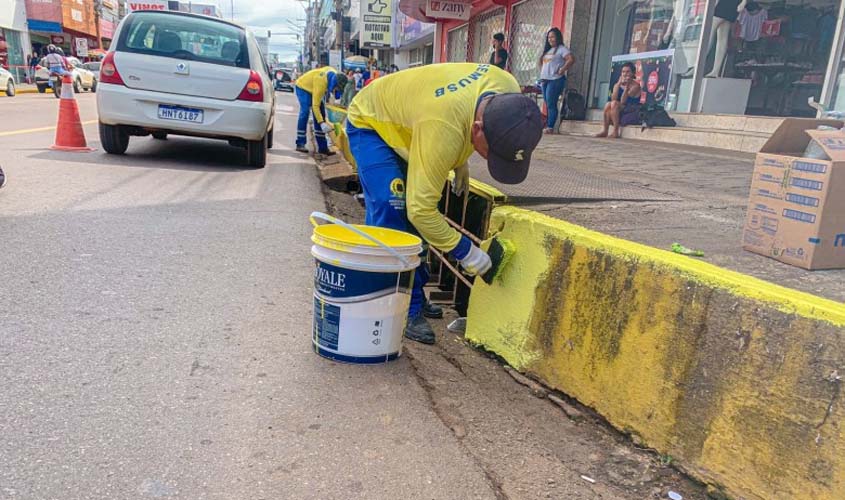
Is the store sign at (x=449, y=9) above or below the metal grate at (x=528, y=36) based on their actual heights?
above

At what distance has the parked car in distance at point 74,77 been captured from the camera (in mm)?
22000

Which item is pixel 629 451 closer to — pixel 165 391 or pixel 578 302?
pixel 578 302

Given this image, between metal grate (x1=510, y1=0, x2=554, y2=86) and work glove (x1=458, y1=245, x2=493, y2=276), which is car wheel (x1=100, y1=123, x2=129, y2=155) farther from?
metal grate (x1=510, y1=0, x2=554, y2=86)

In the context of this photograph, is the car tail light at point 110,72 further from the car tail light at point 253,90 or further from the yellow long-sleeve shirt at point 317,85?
the yellow long-sleeve shirt at point 317,85

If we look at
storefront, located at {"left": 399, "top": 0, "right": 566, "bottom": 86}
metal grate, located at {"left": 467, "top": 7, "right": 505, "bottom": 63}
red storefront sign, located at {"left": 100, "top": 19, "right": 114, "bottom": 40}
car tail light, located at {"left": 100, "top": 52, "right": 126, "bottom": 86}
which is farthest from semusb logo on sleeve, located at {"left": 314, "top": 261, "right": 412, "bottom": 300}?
red storefront sign, located at {"left": 100, "top": 19, "right": 114, "bottom": 40}

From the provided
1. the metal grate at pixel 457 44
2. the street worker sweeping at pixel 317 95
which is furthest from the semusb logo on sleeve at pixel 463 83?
the metal grate at pixel 457 44

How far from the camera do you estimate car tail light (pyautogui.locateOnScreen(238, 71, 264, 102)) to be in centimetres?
663

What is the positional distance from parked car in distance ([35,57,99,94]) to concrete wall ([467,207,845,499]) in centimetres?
2233

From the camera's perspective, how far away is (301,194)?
611 centimetres

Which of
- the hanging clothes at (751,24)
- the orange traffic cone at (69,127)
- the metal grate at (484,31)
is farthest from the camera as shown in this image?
the metal grate at (484,31)

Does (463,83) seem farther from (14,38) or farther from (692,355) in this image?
(14,38)

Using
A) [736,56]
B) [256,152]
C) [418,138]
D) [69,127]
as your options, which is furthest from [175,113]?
[736,56]

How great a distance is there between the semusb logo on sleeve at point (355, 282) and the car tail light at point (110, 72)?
520 cm

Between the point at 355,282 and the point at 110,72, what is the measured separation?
547cm
